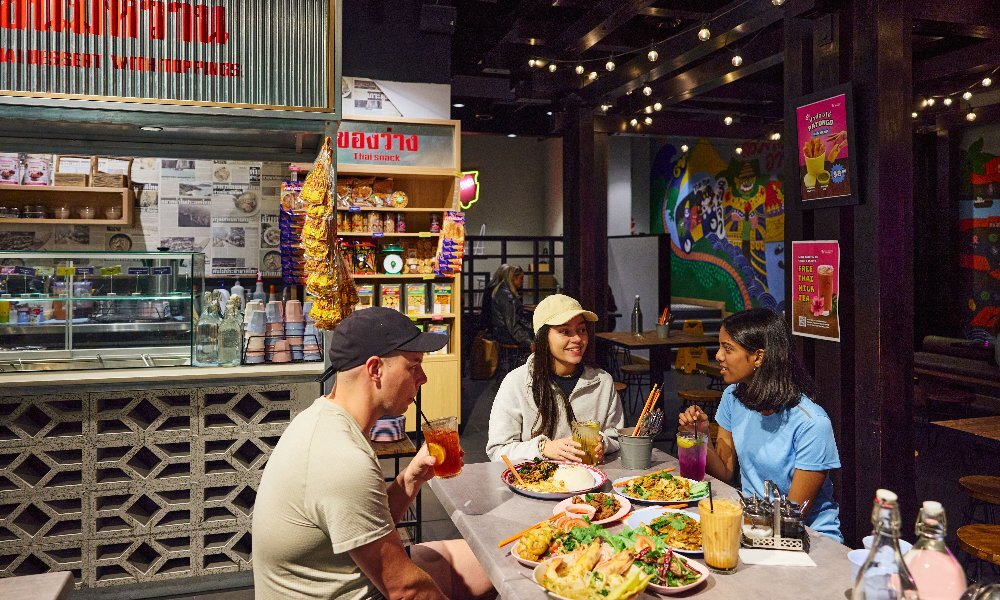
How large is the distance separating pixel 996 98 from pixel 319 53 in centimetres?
792

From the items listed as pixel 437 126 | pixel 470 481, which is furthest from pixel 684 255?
pixel 470 481

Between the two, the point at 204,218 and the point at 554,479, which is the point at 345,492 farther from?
the point at 204,218

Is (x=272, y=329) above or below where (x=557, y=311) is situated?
below

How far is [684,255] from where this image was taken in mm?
13125

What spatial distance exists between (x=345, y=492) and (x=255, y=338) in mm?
2193

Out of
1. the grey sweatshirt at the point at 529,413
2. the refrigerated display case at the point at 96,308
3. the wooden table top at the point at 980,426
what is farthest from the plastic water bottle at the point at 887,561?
the refrigerated display case at the point at 96,308

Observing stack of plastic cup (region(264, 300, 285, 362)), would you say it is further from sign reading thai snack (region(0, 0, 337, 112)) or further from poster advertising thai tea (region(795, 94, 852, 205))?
poster advertising thai tea (region(795, 94, 852, 205))

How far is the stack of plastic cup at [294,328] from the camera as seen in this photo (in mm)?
3746

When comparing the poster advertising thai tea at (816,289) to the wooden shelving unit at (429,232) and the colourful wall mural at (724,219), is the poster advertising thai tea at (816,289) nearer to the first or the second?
the wooden shelving unit at (429,232)

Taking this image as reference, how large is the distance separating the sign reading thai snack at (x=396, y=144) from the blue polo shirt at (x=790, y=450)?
15.2 ft

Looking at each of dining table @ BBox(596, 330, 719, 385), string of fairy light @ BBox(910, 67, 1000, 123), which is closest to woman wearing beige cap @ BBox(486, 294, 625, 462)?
dining table @ BBox(596, 330, 719, 385)

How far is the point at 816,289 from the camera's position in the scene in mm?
4027

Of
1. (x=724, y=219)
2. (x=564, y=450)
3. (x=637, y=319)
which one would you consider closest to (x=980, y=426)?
(x=564, y=450)

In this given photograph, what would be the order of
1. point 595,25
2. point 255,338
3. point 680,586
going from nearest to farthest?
point 680,586 → point 255,338 → point 595,25
